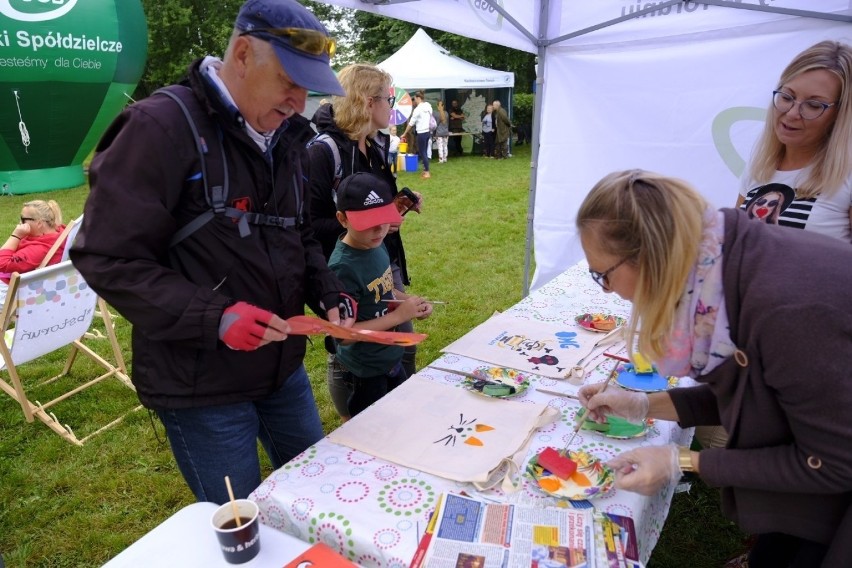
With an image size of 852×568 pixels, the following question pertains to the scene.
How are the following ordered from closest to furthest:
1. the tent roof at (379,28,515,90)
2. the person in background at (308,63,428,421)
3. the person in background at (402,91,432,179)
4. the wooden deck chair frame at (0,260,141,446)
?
the person in background at (308,63,428,421)
the wooden deck chair frame at (0,260,141,446)
the person in background at (402,91,432,179)
the tent roof at (379,28,515,90)

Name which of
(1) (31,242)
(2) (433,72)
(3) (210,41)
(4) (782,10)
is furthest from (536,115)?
(3) (210,41)

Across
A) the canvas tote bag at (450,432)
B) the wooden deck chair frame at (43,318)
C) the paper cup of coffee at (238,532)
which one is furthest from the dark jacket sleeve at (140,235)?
the wooden deck chair frame at (43,318)

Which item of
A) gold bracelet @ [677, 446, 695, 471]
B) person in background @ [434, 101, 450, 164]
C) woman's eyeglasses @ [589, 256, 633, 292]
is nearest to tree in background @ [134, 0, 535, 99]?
person in background @ [434, 101, 450, 164]

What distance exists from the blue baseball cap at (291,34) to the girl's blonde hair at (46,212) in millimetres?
3378

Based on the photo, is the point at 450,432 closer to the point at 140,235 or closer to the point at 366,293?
the point at 366,293

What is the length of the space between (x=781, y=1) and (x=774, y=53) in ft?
0.93

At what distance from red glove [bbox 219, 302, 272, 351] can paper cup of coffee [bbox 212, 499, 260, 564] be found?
1.18ft

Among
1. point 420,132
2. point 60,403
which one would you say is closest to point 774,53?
point 60,403

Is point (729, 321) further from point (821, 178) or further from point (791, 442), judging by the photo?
point (821, 178)

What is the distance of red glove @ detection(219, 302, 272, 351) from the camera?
4.36 ft

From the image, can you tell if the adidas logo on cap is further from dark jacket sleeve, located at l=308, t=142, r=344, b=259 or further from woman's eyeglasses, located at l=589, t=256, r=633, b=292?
woman's eyeglasses, located at l=589, t=256, r=633, b=292

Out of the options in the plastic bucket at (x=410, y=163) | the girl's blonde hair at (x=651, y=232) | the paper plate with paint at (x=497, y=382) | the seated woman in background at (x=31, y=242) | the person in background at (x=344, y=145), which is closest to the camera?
the girl's blonde hair at (x=651, y=232)

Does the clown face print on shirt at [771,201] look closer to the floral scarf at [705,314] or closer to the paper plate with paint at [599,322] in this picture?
the paper plate with paint at [599,322]

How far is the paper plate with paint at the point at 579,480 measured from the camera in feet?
4.38
